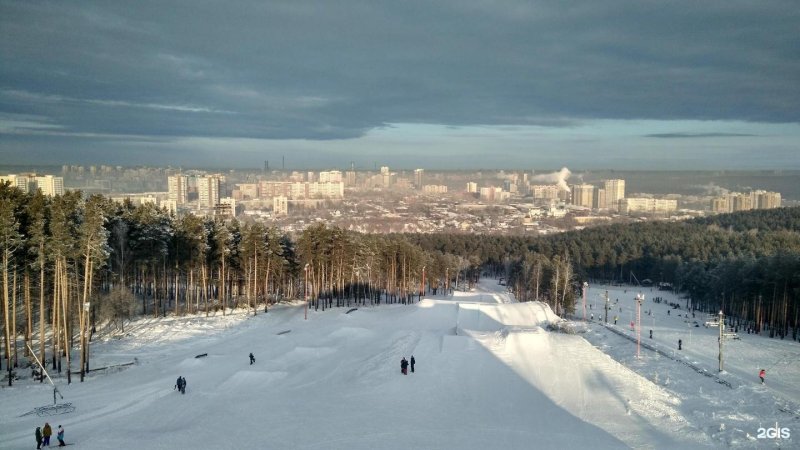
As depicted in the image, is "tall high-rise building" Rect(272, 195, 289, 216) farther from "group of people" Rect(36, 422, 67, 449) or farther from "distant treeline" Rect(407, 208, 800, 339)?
"group of people" Rect(36, 422, 67, 449)

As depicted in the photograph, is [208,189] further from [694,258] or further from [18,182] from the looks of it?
[694,258]

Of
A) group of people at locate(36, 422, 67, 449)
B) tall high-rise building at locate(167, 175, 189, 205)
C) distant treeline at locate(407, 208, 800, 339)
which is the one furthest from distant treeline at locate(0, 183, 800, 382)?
tall high-rise building at locate(167, 175, 189, 205)

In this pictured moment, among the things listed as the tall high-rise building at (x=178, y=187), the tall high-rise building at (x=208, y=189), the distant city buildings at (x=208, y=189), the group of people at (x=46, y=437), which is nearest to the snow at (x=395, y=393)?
the group of people at (x=46, y=437)

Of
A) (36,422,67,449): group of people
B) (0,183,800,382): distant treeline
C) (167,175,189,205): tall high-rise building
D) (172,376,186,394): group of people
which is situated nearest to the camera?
(36,422,67,449): group of people

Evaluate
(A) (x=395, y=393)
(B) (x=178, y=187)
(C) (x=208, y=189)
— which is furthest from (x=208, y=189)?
(A) (x=395, y=393)

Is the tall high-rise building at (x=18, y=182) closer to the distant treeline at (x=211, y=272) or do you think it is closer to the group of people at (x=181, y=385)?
the distant treeline at (x=211, y=272)

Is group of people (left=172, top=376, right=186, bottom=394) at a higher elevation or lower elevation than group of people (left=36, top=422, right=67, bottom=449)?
lower

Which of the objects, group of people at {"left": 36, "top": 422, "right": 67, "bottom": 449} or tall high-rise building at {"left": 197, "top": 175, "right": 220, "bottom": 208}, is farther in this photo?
tall high-rise building at {"left": 197, "top": 175, "right": 220, "bottom": 208}

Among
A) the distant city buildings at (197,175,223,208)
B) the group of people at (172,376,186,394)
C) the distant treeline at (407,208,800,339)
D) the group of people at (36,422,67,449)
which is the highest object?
the distant city buildings at (197,175,223,208)
